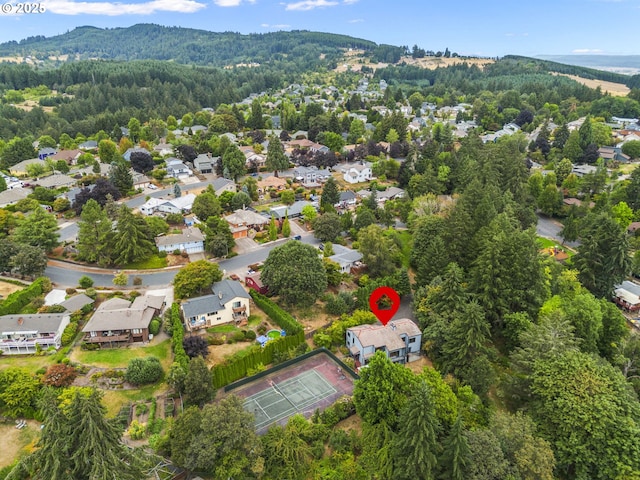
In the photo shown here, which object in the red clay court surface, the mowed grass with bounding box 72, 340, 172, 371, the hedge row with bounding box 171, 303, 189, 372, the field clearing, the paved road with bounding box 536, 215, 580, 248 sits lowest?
the paved road with bounding box 536, 215, 580, 248

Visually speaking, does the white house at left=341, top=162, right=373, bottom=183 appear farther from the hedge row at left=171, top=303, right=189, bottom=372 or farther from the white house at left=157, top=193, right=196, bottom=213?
the hedge row at left=171, top=303, right=189, bottom=372

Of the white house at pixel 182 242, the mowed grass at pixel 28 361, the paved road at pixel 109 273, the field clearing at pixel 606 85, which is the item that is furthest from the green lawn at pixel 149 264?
the field clearing at pixel 606 85

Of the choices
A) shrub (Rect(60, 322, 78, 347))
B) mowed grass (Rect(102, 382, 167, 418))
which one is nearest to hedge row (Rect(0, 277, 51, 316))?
shrub (Rect(60, 322, 78, 347))

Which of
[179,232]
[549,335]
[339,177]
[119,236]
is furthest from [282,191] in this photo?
[549,335]

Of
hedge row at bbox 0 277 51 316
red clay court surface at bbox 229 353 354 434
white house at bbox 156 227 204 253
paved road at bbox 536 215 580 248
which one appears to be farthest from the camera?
paved road at bbox 536 215 580 248

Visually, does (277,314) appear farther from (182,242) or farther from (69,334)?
(182,242)
